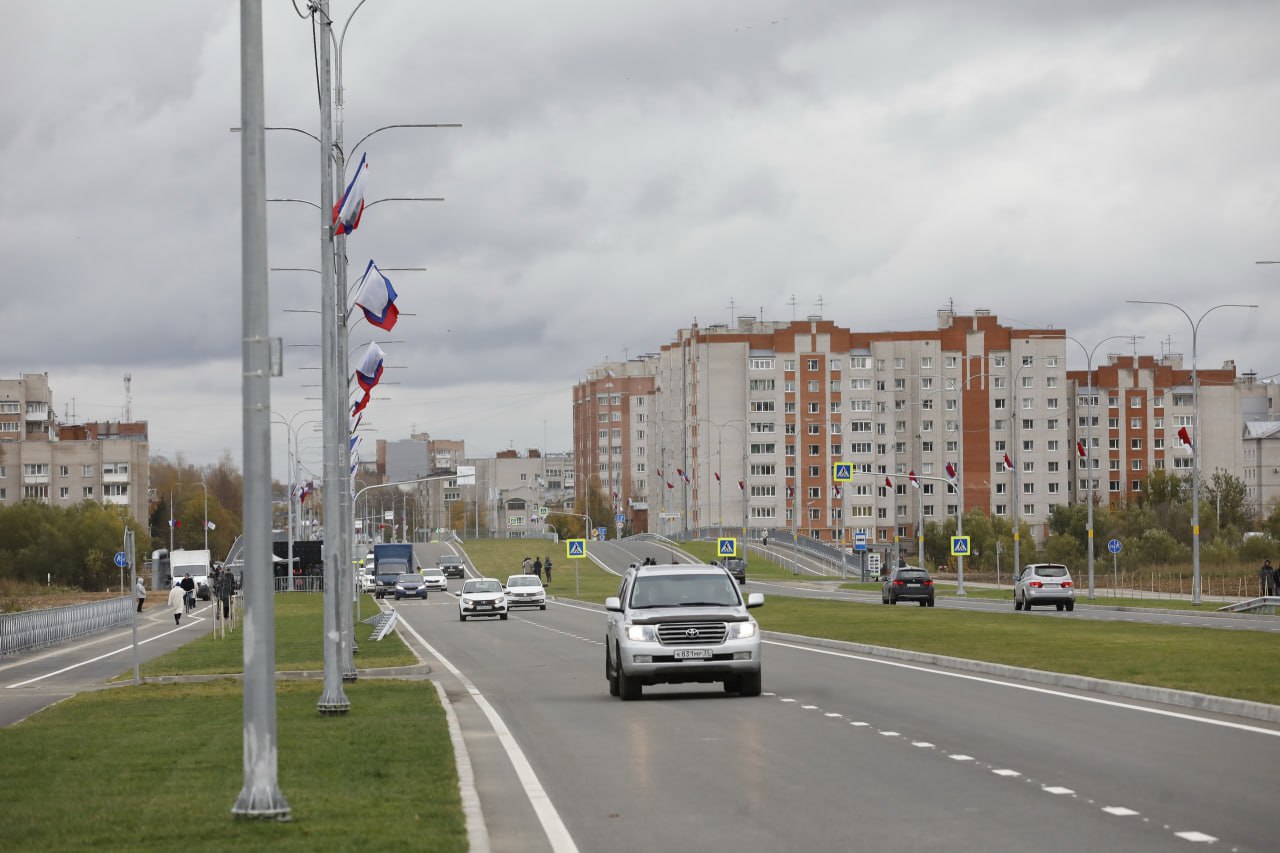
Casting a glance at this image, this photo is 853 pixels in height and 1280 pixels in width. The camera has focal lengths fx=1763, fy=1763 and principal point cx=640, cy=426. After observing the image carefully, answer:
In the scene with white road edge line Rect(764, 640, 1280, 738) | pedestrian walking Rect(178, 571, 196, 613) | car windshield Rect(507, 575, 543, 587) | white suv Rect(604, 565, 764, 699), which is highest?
white suv Rect(604, 565, 764, 699)

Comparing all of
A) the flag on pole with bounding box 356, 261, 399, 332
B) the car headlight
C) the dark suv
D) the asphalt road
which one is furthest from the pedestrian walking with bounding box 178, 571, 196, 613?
the car headlight

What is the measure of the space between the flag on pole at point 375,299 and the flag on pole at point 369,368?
11.3ft

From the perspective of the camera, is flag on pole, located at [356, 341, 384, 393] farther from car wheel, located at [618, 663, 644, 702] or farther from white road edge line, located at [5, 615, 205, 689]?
car wheel, located at [618, 663, 644, 702]

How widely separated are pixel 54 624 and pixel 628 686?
110 feet

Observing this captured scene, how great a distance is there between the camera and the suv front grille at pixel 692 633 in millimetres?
22516

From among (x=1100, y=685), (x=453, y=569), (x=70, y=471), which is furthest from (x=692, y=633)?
(x=70, y=471)

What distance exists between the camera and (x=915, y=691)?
906 inches

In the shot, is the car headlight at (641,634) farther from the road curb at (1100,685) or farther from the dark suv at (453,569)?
the dark suv at (453,569)

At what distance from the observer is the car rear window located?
59312 mm

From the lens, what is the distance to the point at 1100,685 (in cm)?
2253

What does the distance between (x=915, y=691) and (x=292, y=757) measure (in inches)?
396

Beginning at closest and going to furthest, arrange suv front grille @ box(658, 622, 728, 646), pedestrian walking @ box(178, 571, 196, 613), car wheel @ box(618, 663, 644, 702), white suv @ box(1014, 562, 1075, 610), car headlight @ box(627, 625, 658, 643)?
1. suv front grille @ box(658, 622, 728, 646)
2. car headlight @ box(627, 625, 658, 643)
3. car wheel @ box(618, 663, 644, 702)
4. white suv @ box(1014, 562, 1075, 610)
5. pedestrian walking @ box(178, 571, 196, 613)

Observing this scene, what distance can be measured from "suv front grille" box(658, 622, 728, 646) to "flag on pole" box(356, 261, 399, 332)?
27.1 ft

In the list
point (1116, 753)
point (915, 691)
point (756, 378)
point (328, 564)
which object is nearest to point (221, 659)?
point (328, 564)
